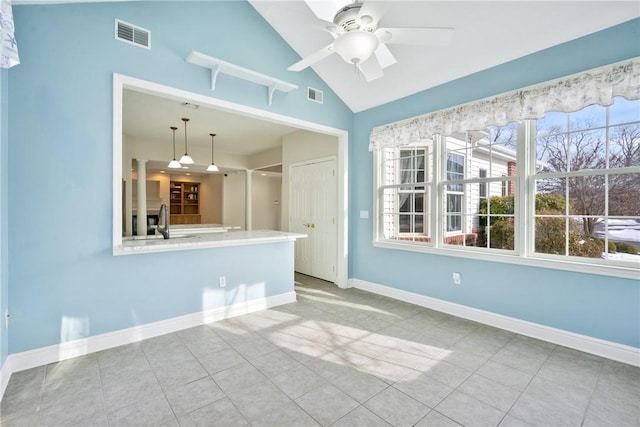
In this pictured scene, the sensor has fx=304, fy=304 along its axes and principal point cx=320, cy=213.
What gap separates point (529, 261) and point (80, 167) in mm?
4074

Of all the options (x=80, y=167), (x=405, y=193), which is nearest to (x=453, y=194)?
(x=405, y=193)

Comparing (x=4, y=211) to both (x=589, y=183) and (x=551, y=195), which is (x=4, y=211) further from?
(x=589, y=183)

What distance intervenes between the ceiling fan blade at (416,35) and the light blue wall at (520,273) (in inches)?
51.1

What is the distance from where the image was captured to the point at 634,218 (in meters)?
2.46

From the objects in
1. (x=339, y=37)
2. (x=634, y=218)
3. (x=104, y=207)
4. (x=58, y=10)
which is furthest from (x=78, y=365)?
(x=634, y=218)

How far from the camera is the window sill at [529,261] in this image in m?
2.44

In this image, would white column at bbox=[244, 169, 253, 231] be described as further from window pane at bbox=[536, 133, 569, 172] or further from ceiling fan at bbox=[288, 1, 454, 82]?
window pane at bbox=[536, 133, 569, 172]

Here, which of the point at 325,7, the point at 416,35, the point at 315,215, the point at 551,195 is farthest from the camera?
the point at 315,215

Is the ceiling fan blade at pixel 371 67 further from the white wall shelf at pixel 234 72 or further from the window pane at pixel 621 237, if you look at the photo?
the window pane at pixel 621 237

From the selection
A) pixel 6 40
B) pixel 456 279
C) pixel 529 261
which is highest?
pixel 6 40

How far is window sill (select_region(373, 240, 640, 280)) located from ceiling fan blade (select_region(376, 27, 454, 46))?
215 cm

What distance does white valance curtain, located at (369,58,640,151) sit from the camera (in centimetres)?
238

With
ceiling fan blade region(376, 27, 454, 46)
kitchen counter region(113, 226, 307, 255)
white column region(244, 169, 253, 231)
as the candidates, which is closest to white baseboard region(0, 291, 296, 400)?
kitchen counter region(113, 226, 307, 255)

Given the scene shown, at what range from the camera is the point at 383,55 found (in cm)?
255
